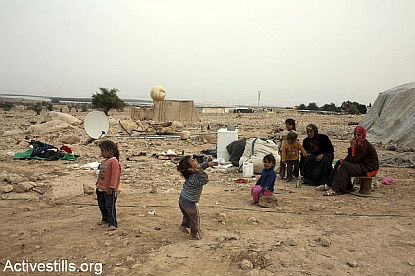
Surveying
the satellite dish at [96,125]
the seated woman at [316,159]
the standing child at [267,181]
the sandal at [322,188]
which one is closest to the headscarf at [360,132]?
the seated woman at [316,159]

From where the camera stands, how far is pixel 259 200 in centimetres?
549

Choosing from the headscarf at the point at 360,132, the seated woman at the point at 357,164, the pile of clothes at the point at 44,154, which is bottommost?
the pile of clothes at the point at 44,154

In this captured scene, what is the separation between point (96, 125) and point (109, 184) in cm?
989

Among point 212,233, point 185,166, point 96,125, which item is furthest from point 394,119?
point 185,166

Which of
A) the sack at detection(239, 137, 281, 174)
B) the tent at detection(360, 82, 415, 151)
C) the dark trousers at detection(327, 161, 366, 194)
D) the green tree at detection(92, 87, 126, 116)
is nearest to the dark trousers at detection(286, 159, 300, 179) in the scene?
the sack at detection(239, 137, 281, 174)

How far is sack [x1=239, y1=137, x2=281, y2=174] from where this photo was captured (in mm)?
8281

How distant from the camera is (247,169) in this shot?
8.03 m

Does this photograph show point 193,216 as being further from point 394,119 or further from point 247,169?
point 394,119

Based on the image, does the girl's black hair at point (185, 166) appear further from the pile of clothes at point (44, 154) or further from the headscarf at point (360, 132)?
the pile of clothes at point (44, 154)

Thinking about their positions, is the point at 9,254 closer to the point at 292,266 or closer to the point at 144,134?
the point at 292,266

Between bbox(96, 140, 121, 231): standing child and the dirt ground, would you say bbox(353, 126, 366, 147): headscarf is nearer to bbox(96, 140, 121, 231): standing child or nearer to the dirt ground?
the dirt ground

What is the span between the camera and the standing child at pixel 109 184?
4.41m

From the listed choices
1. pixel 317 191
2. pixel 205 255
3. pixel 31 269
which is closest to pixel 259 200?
pixel 317 191

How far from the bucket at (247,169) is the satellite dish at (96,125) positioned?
7548mm
